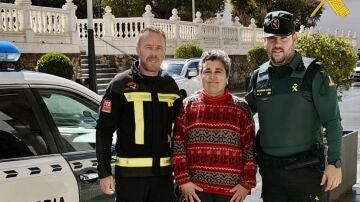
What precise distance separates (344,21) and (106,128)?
51269 millimetres

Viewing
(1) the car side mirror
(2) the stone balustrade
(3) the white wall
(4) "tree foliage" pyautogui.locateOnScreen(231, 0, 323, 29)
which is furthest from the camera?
(3) the white wall

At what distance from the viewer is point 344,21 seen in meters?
51.7

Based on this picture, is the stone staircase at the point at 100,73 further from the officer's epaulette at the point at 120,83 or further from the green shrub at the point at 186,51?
the officer's epaulette at the point at 120,83

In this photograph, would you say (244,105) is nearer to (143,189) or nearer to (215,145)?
(215,145)

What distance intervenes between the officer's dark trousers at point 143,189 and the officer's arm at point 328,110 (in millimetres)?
945

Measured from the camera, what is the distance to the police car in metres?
3.05

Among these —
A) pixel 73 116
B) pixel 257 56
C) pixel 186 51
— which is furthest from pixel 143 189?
pixel 257 56

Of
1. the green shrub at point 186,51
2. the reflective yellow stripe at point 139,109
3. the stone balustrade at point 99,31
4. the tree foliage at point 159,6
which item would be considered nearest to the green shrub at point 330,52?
the stone balustrade at point 99,31

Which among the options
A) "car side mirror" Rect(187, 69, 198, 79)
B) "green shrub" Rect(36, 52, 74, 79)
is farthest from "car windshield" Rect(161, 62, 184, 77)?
"green shrub" Rect(36, 52, 74, 79)

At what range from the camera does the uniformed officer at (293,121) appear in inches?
127

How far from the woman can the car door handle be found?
532 mm

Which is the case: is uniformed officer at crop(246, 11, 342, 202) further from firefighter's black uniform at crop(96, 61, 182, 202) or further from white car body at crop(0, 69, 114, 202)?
white car body at crop(0, 69, 114, 202)

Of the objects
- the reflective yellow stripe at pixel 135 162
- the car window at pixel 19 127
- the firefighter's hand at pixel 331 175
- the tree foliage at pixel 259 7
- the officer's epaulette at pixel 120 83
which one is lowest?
the firefighter's hand at pixel 331 175

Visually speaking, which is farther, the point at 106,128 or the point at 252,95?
the point at 252,95
